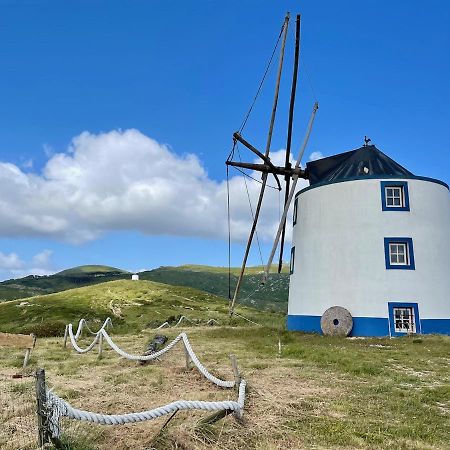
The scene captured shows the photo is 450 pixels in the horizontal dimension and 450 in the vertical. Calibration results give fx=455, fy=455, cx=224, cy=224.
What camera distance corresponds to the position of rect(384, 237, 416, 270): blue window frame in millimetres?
23594

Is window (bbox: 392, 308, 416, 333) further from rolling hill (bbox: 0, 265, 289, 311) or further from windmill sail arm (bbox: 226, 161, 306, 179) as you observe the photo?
rolling hill (bbox: 0, 265, 289, 311)

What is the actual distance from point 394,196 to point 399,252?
3094mm

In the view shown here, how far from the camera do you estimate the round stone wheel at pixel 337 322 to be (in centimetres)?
2327

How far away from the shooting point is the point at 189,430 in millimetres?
7461

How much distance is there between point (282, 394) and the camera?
33.8 feet

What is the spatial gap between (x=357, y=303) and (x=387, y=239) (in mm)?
3720

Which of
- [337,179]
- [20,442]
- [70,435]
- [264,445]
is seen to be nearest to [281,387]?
[264,445]

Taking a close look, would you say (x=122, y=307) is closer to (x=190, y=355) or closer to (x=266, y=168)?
(x=266, y=168)

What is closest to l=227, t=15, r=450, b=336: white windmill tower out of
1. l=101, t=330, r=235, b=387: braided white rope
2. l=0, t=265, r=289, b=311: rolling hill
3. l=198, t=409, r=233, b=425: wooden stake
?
l=101, t=330, r=235, b=387: braided white rope

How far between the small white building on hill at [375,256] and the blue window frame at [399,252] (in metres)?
0.05

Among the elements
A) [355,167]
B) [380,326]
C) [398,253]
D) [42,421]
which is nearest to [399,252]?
[398,253]

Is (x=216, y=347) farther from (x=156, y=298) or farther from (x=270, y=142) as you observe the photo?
(x=156, y=298)

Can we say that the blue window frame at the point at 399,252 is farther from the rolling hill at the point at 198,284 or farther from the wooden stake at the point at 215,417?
the rolling hill at the point at 198,284

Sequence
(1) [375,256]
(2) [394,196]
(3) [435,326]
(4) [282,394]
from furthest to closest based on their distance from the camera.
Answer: (2) [394,196] < (1) [375,256] < (3) [435,326] < (4) [282,394]
